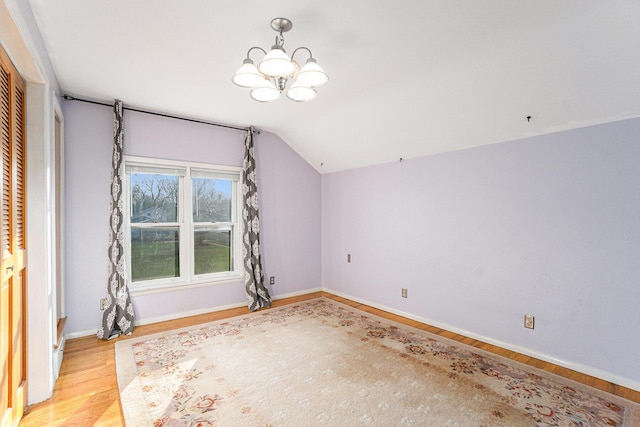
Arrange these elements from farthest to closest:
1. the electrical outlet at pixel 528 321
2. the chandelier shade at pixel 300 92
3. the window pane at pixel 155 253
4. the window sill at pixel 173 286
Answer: the window pane at pixel 155 253, the window sill at pixel 173 286, the electrical outlet at pixel 528 321, the chandelier shade at pixel 300 92

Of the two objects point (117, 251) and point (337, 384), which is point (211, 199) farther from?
point (337, 384)

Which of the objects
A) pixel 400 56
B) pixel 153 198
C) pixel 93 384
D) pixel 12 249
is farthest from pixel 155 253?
pixel 400 56

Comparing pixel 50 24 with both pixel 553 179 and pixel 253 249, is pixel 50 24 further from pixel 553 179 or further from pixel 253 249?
pixel 553 179

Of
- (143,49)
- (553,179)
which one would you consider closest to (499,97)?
(553,179)

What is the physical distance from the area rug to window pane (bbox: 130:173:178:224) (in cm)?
140

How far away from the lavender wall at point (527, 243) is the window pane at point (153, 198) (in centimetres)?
263

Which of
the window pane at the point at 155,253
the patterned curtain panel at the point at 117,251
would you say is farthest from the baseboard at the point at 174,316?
the window pane at the point at 155,253

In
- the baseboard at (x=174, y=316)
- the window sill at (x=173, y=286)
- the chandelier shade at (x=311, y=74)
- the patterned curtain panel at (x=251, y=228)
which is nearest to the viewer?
the chandelier shade at (x=311, y=74)

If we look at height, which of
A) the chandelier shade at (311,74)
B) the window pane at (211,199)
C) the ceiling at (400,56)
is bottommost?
the window pane at (211,199)

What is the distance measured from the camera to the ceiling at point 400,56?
5.95ft

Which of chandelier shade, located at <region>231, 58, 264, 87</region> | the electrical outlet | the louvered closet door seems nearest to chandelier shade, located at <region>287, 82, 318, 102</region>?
chandelier shade, located at <region>231, 58, 264, 87</region>

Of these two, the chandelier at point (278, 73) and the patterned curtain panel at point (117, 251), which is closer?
the chandelier at point (278, 73)

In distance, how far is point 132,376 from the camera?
244cm

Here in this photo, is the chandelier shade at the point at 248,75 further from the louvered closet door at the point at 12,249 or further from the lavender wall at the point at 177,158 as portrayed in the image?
the lavender wall at the point at 177,158
